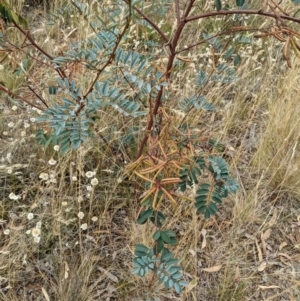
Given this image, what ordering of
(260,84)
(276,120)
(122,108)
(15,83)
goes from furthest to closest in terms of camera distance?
(260,84)
(15,83)
(276,120)
(122,108)

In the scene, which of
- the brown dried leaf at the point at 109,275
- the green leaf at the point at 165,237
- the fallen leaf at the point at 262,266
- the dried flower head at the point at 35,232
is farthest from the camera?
the fallen leaf at the point at 262,266

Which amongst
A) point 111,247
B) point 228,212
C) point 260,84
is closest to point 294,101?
point 260,84

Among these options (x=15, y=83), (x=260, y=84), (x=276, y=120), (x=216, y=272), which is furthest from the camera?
(x=260, y=84)

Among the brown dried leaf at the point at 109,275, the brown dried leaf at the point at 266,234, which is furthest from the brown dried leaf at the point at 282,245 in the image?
the brown dried leaf at the point at 109,275

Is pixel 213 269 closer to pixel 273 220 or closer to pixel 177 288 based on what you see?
pixel 273 220

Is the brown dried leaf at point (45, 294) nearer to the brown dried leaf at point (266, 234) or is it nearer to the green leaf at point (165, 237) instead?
the green leaf at point (165, 237)

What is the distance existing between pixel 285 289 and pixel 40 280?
0.87 meters

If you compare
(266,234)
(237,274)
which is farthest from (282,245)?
(237,274)

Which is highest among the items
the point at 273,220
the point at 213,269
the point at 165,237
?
the point at 165,237

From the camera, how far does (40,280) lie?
4.81 feet

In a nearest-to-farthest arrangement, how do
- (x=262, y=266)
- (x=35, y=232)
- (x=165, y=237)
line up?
(x=165, y=237) < (x=35, y=232) < (x=262, y=266)

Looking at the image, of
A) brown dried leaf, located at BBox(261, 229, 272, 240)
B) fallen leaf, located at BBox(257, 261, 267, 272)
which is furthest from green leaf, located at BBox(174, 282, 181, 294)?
brown dried leaf, located at BBox(261, 229, 272, 240)

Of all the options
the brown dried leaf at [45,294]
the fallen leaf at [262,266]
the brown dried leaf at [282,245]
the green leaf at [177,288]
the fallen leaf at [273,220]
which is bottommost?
the brown dried leaf at [45,294]

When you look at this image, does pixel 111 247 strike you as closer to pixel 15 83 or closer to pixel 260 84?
pixel 15 83
